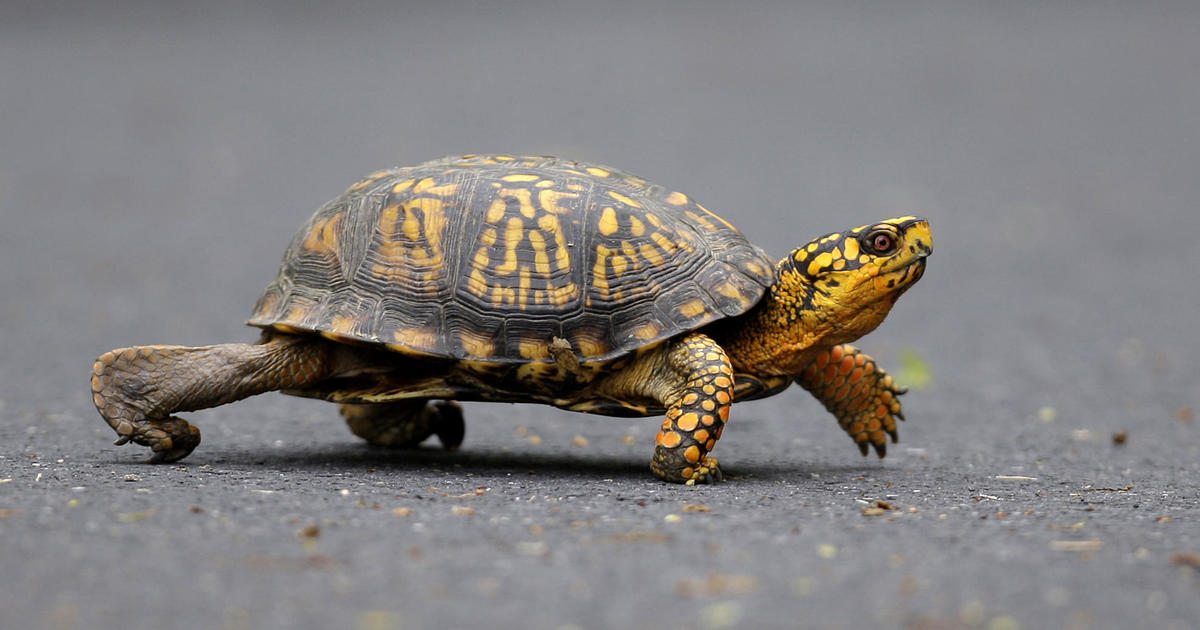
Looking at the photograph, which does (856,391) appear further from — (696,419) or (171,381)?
(171,381)

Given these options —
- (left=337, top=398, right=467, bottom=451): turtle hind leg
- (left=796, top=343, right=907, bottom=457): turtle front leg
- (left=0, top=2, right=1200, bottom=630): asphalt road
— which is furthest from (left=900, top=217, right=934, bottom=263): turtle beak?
(left=337, top=398, right=467, bottom=451): turtle hind leg

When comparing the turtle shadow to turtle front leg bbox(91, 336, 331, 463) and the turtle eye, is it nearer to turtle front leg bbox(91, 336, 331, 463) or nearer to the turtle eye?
turtle front leg bbox(91, 336, 331, 463)

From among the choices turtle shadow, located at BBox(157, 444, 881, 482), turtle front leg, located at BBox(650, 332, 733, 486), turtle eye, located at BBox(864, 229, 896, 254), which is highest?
turtle eye, located at BBox(864, 229, 896, 254)

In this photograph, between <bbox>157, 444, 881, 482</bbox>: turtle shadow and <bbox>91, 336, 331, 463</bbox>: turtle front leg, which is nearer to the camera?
<bbox>91, 336, 331, 463</bbox>: turtle front leg

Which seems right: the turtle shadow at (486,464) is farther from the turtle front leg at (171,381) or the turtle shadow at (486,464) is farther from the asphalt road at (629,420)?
the turtle front leg at (171,381)

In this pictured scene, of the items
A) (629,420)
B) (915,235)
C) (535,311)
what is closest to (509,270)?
(535,311)

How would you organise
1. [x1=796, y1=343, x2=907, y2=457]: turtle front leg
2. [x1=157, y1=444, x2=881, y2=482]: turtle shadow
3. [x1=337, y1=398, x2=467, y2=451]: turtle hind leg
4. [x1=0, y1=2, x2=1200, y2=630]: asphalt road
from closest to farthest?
1. [x1=0, y1=2, x2=1200, y2=630]: asphalt road
2. [x1=157, y1=444, x2=881, y2=482]: turtle shadow
3. [x1=796, y1=343, x2=907, y2=457]: turtle front leg
4. [x1=337, y1=398, x2=467, y2=451]: turtle hind leg
